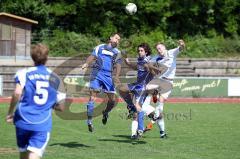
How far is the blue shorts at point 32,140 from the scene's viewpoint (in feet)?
24.9

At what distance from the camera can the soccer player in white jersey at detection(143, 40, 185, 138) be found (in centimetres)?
1366

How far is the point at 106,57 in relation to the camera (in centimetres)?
1329

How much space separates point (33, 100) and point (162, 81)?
7.29 meters

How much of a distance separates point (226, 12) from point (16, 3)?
46.3 feet

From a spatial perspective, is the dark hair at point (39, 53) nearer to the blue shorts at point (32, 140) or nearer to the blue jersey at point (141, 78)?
the blue shorts at point (32, 140)

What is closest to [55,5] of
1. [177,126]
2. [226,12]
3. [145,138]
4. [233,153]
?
[226,12]

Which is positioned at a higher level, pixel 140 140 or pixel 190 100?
pixel 140 140

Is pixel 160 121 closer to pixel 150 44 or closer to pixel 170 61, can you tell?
pixel 170 61

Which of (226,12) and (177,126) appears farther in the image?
(226,12)

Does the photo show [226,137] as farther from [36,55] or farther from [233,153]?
[36,55]

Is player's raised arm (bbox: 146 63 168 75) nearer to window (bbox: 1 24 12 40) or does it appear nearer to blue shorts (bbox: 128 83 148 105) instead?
blue shorts (bbox: 128 83 148 105)

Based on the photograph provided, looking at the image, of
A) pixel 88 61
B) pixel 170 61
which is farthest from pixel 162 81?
pixel 88 61

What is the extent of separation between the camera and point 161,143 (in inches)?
504

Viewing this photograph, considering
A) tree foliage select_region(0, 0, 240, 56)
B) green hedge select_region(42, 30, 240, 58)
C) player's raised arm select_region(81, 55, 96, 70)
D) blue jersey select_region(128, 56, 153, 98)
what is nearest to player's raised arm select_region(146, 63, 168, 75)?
blue jersey select_region(128, 56, 153, 98)
